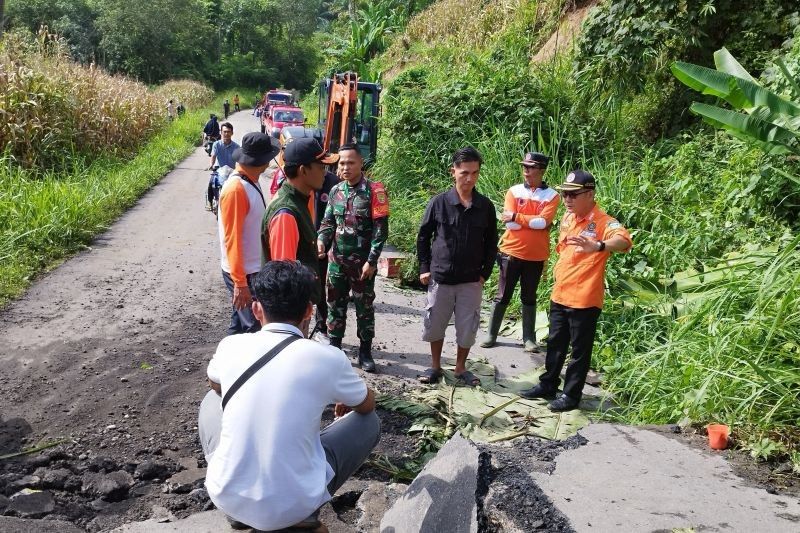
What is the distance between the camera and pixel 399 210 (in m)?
10.2

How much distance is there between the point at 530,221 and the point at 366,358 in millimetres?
1924

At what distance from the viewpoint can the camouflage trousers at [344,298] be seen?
17.7ft

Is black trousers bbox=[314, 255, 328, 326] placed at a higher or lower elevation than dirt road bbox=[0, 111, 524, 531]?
higher

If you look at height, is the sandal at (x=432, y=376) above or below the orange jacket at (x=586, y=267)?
below

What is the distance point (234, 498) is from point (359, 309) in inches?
118

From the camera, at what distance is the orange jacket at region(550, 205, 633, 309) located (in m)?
4.72

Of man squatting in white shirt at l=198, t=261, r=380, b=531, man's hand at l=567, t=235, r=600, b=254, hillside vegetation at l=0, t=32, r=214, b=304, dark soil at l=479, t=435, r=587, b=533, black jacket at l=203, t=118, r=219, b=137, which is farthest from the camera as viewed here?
black jacket at l=203, t=118, r=219, b=137

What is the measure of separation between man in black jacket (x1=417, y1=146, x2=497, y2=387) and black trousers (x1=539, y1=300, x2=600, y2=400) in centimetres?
62

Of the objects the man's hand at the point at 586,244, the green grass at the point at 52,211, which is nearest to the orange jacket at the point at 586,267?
the man's hand at the point at 586,244

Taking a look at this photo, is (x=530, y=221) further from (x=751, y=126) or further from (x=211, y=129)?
(x=211, y=129)

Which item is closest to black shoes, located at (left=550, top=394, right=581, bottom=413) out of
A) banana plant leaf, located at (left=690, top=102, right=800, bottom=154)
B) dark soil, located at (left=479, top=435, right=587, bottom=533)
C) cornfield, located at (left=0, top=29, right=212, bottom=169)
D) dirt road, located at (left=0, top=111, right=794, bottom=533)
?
dirt road, located at (left=0, top=111, right=794, bottom=533)

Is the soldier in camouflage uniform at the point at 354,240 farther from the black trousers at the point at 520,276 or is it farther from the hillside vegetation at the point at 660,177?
the hillside vegetation at the point at 660,177

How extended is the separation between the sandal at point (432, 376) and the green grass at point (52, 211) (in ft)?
14.6

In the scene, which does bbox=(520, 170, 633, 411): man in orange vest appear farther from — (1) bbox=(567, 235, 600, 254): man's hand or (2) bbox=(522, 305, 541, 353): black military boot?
(2) bbox=(522, 305, 541, 353): black military boot
